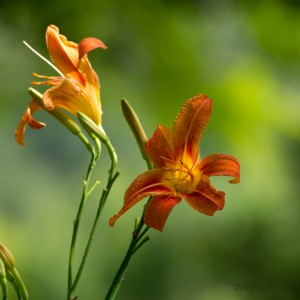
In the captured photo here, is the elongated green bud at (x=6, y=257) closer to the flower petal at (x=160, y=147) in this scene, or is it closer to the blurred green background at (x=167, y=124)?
the flower petal at (x=160, y=147)

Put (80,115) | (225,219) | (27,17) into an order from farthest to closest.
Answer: (225,219) → (27,17) → (80,115)

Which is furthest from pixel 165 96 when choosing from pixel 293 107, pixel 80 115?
pixel 80 115

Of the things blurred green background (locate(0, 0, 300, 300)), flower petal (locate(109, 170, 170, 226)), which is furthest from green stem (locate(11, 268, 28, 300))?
blurred green background (locate(0, 0, 300, 300))

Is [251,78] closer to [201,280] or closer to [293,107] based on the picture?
[293,107]

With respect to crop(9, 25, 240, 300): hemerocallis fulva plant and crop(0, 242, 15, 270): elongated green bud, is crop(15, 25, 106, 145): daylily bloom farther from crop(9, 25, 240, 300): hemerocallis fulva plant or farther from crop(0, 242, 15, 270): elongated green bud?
crop(0, 242, 15, 270): elongated green bud

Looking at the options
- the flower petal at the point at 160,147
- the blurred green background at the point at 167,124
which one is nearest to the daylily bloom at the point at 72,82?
the flower petal at the point at 160,147

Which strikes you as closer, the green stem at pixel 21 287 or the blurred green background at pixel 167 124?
the green stem at pixel 21 287

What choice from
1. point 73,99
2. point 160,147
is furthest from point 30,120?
point 160,147
